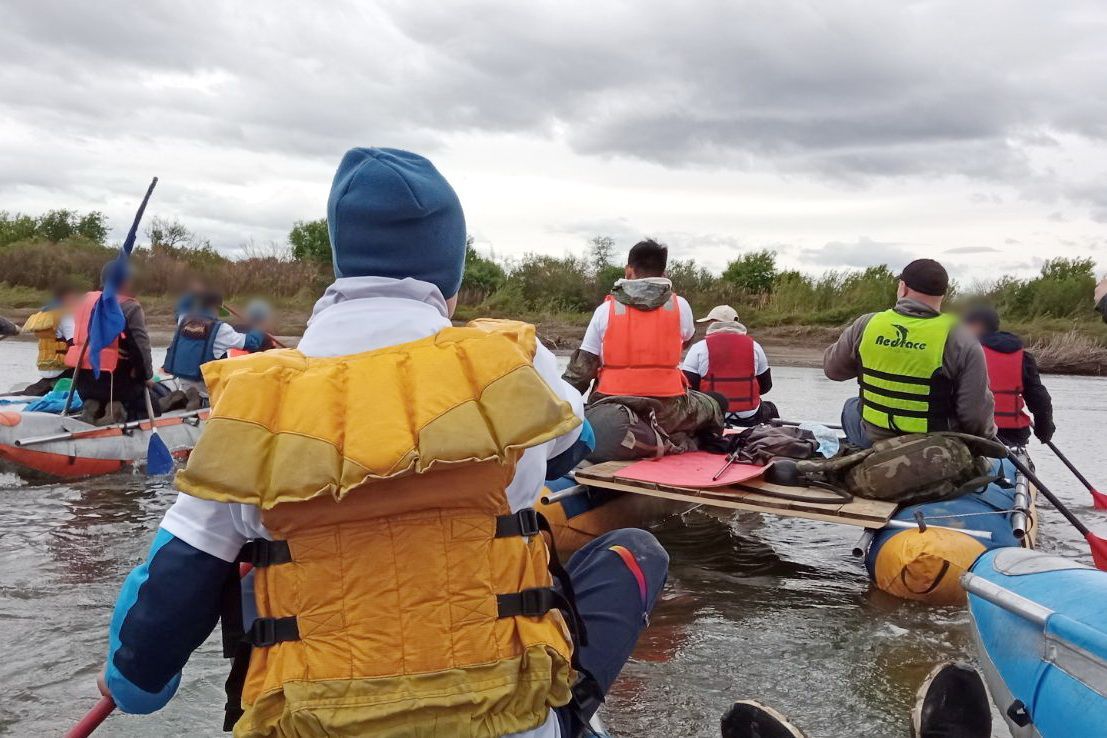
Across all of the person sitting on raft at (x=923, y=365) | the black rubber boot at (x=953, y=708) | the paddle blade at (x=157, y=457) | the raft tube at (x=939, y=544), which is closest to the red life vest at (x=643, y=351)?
the person sitting on raft at (x=923, y=365)

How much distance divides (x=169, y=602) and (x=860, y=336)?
4497 mm

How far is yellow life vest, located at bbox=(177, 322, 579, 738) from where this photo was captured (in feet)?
5.08

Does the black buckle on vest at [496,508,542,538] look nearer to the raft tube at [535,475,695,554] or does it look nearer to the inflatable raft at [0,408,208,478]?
the raft tube at [535,475,695,554]

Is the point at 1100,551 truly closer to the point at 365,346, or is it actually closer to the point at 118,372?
the point at 365,346

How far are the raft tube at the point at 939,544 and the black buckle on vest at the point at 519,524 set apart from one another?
3.51 metres

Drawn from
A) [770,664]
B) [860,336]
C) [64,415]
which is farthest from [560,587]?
[64,415]

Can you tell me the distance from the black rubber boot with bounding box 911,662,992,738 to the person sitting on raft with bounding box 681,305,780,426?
14.0ft

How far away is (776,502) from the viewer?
507 centimetres

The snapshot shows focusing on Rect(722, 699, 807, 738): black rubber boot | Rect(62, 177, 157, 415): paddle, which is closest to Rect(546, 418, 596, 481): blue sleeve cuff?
Rect(722, 699, 807, 738): black rubber boot

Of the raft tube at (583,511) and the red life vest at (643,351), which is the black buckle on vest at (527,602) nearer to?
the raft tube at (583,511)

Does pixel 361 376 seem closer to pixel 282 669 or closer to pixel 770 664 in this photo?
pixel 282 669

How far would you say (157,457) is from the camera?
303 inches

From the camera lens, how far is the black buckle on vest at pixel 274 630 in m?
1.62

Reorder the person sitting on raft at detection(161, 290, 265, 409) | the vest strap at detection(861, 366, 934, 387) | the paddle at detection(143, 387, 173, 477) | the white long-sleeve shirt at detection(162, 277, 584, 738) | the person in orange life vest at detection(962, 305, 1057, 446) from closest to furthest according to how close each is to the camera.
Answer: the white long-sleeve shirt at detection(162, 277, 584, 738) < the vest strap at detection(861, 366, 934, 387) < the person in orange life vest at detection(962, 305, 1057, 446) < the paddle at detection(143, 387, 173, 477) < the person sitting on raft at detection(161, 290, 265, 409)
